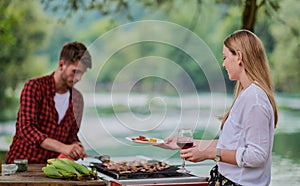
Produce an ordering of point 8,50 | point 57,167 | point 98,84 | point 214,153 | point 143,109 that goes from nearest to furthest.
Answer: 1. point 214,153
2. point 57,167
3. point 143,109
4. point 98,84
5. point 8,50

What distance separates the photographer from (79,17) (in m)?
5.83

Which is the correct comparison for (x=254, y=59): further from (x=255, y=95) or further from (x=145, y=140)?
(x=145, y=140)

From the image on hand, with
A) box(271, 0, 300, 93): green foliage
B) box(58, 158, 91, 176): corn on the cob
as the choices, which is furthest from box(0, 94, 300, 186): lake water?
box(271, 0, 300, 93): green foliage

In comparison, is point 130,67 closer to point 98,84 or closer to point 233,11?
point 98,84

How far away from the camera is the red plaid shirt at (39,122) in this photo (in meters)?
3.84

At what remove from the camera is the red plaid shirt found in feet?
12.6

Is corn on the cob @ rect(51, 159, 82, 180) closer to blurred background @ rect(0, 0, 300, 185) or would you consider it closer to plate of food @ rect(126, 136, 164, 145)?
plate of food @ rect(126, 136, 164, 145)

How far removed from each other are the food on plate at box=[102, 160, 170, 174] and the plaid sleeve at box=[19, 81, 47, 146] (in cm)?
58

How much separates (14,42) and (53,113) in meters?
2.01

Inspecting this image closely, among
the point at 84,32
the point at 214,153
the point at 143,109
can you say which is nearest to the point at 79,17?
the point at 84,32

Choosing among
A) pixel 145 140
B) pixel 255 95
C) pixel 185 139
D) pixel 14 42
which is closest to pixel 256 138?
pixel 255 95

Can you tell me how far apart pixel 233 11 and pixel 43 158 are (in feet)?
9.07

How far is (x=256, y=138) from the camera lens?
103 inches

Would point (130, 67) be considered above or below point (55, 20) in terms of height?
below
